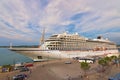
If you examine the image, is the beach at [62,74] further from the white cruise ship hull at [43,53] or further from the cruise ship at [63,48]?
the cruise ship at [63,48]

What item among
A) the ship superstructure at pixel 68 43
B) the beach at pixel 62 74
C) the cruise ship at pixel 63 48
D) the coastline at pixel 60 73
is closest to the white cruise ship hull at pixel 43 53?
the cruise ship at pixel 63 48

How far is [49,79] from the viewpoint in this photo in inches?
1164

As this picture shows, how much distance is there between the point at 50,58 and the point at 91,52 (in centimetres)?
3139

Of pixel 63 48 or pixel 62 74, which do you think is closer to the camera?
pixel 62 74

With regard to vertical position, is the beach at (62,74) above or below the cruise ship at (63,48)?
below

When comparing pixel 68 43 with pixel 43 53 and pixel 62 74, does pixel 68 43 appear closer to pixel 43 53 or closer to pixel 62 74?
pixel 43 53

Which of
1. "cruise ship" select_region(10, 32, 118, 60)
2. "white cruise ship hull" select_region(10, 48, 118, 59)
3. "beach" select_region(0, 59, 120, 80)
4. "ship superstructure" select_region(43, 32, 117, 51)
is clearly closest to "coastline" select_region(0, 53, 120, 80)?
"beach" select_region(0, 59, 120, 80)

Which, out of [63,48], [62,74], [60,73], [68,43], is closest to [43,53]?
[63,48]

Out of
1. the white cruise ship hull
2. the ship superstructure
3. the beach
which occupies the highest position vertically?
the ship superstructure

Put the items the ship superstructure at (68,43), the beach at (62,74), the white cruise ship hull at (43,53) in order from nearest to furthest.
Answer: the beach at (62,74)
the white cruise ship hull at (43,53)
the ship superstructure at (68,43)

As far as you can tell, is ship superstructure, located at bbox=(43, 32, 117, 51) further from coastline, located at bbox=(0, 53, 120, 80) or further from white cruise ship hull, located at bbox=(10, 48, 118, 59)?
coastline, located at bbox=(0, 53, 120, 80)

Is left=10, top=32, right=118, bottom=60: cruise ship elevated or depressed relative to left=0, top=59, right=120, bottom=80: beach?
elevated

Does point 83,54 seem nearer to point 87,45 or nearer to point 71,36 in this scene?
point 87,45

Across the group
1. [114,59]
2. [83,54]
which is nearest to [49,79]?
[114,59]
